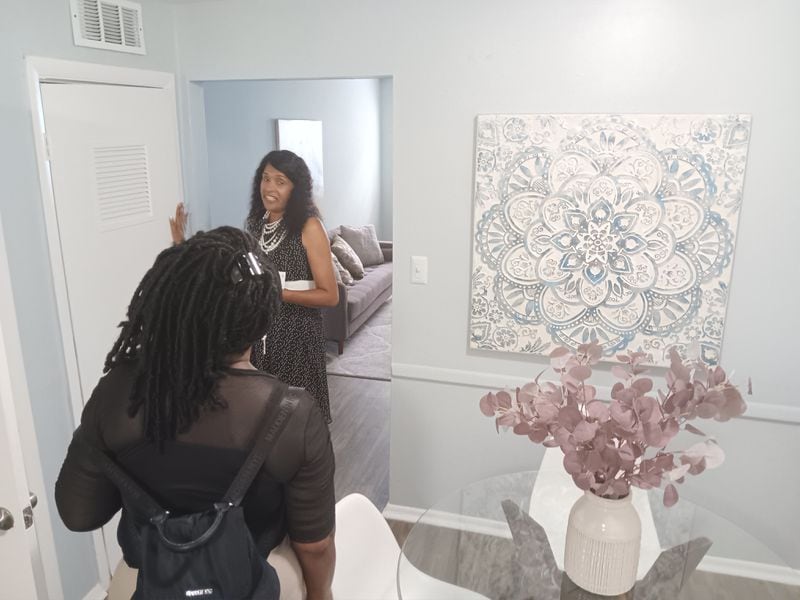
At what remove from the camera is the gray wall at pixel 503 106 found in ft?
7.69

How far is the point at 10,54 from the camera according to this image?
6.76 feet

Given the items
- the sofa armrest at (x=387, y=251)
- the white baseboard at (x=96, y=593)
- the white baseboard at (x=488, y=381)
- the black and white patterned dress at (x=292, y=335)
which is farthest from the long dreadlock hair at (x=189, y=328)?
the sofa armrest at (x=387, y=251)

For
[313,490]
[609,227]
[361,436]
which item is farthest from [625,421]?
[361,436]

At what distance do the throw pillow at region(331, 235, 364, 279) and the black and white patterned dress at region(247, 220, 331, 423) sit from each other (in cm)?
330

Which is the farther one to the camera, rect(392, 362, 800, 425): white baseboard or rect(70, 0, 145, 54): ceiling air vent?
rect(392, 362, 800, 425): white baseboard

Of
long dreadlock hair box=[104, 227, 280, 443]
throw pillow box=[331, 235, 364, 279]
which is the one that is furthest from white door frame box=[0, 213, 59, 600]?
throw pillow box=[331, 235, 364, 279]

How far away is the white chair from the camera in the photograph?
1.82 metres

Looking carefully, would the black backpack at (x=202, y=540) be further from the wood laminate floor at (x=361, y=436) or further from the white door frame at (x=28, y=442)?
the wood laminate floor at (x=361, y=436)

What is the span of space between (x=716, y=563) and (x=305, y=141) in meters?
5.16

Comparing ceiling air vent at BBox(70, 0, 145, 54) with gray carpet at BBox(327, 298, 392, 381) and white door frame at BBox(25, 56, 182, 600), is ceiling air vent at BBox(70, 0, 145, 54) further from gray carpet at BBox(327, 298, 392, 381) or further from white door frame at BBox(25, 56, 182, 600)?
gray carpet at BBox(327, 298, 392, 381)

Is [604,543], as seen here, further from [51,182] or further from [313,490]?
[51,182]

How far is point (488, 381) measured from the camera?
286 centimetres

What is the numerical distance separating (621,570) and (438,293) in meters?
1.50

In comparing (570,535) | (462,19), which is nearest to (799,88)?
(462,19)
